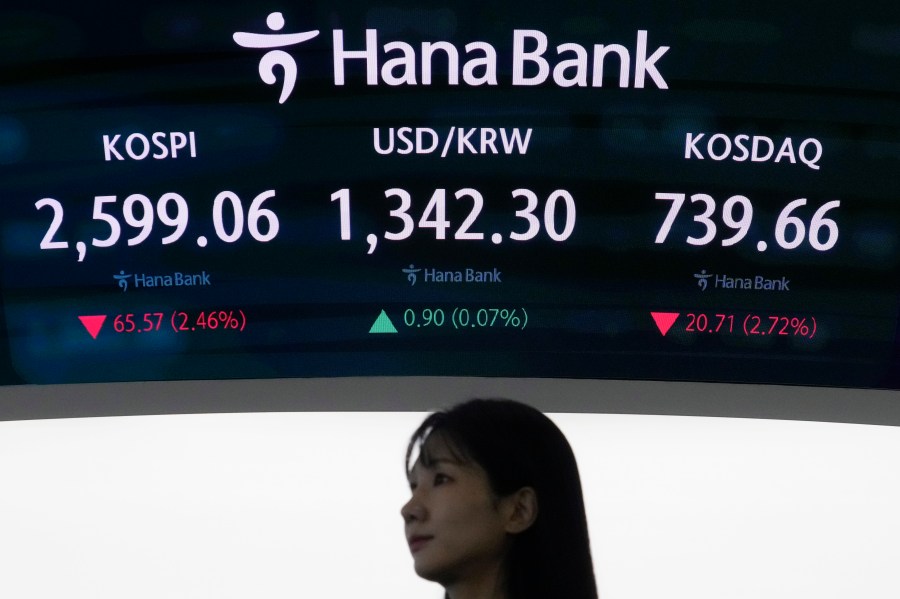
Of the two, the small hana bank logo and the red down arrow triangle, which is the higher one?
the small hana bank logo

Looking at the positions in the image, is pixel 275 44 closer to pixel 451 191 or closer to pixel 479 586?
pixel 451 191

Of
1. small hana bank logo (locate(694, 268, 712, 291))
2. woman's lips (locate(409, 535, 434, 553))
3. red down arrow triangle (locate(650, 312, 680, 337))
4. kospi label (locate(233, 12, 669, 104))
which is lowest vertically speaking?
woman's lips (locate(409, 535, 434, 553))

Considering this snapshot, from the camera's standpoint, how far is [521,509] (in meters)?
1.60

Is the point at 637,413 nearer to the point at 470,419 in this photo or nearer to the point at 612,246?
the point at 612,246

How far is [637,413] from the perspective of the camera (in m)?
4.16

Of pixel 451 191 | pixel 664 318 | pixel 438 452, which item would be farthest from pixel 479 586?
pixel 664 318

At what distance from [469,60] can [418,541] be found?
8.23ft

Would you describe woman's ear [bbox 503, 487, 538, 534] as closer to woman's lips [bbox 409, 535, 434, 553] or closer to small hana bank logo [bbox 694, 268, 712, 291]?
woman's lips [bbox 409, 535, 434, 553]

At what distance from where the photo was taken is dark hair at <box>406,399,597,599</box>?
1592mm

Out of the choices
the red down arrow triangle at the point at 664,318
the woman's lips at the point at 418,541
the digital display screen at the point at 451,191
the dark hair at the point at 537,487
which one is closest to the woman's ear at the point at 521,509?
the dark hair at the point at 537,487

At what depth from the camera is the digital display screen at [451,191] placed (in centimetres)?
375

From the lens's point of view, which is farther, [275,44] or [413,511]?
[275,44]

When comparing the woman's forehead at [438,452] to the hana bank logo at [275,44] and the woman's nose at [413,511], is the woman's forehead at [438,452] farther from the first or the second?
the hana bank logo at [275,44]

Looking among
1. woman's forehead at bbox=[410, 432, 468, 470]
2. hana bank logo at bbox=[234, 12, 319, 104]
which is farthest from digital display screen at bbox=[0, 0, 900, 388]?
woman's forehead at bbox=[410, 432, 468, 470]
